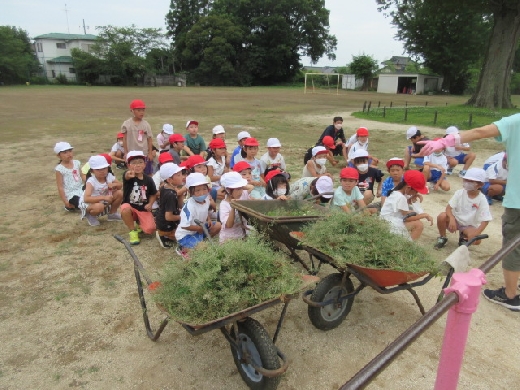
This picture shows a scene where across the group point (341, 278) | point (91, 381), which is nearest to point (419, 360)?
point (341, 278)

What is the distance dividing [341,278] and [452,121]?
15975 millimetres

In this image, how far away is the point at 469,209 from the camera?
4672mm

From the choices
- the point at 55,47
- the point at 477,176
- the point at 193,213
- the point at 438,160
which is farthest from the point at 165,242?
the point at 55,47

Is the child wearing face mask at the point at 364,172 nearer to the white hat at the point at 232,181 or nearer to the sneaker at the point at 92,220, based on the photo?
the white hat at the point at 232,181

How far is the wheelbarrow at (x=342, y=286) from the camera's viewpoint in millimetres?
2801

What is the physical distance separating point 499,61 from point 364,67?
32627 mm

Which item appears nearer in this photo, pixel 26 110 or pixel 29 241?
pixel 29 241

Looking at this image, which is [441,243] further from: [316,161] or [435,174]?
[435,174]

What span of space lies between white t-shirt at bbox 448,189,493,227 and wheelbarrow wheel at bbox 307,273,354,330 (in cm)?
232

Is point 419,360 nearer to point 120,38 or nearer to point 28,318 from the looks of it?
point 28,318

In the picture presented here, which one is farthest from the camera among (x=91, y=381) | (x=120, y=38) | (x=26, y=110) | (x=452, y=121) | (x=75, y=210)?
(x=120, y=38)

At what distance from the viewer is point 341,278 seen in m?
3.20

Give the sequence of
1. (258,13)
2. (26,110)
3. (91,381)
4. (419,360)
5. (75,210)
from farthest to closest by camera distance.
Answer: (258,13), (26,110), (75,210), (419,360), (91,381)

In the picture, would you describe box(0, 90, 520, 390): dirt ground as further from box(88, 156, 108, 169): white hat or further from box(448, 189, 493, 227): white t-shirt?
box(88, 156, 108, 169): white hat
